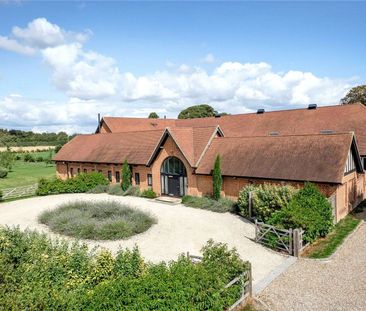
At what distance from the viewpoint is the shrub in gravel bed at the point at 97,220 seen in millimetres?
18719

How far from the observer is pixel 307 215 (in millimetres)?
17109

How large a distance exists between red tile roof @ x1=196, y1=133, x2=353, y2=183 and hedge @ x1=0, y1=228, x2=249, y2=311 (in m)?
12.5

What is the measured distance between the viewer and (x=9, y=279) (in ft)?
32.0

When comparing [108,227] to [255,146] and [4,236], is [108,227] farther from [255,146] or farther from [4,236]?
[255,146]

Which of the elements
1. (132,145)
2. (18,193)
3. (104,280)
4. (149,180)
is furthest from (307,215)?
(18,193)

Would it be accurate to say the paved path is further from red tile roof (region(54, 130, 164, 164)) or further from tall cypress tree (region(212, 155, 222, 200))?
red tile roof (region(54, 130, 164, 164))

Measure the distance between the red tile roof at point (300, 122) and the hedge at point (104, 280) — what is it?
21781 millimetres

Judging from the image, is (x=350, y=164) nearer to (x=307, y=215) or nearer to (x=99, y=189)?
(x=307, y=215)

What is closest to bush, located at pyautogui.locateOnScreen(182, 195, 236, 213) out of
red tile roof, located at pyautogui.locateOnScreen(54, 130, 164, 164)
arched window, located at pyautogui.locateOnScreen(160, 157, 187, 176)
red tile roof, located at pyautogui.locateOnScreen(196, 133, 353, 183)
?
red tile roof, located at pyautogui.locateOnScreen(196, 133, 353, 183)

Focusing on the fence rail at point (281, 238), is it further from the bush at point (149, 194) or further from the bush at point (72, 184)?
the bush at point (72, 184)

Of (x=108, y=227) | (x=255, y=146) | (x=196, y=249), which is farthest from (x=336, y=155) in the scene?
(x=108, y=227)

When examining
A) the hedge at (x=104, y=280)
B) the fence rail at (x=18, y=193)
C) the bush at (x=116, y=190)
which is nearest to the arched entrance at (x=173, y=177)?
the bush at (x=116, y=190)

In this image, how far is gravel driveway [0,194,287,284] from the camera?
617 inches

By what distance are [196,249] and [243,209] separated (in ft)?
22.9
